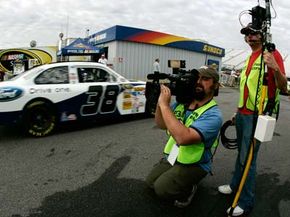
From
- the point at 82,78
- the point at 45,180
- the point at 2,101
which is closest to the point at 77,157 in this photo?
the point at 45,180

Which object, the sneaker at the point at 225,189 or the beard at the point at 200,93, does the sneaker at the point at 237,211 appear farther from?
the beard at the point at 200,93

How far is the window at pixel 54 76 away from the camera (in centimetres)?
589

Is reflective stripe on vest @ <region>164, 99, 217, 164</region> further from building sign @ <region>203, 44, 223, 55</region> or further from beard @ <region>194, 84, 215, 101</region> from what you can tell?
building sign @ <region>203, 44, 223, 55</region>

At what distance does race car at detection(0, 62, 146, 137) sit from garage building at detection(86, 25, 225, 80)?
1139 centimetres

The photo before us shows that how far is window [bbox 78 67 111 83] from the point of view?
6.39m

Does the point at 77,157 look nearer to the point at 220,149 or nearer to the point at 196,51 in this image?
the point at 220,149

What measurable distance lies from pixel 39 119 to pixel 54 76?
0.89m

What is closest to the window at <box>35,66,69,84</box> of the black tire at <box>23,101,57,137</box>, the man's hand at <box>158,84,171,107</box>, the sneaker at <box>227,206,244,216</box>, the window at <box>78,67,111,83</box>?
the window at <box>78,67,111,83</box>

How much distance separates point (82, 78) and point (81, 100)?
1.58 ft

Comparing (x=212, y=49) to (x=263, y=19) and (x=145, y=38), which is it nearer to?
(x=145, y=38)

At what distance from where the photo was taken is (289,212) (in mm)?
3168

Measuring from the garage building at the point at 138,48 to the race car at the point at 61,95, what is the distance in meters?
11.4

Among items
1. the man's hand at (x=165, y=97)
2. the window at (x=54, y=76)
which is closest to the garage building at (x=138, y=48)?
the window at (x=54, y=76)

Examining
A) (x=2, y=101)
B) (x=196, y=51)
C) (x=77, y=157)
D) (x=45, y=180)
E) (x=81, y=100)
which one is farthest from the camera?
(x=196, y=51)
